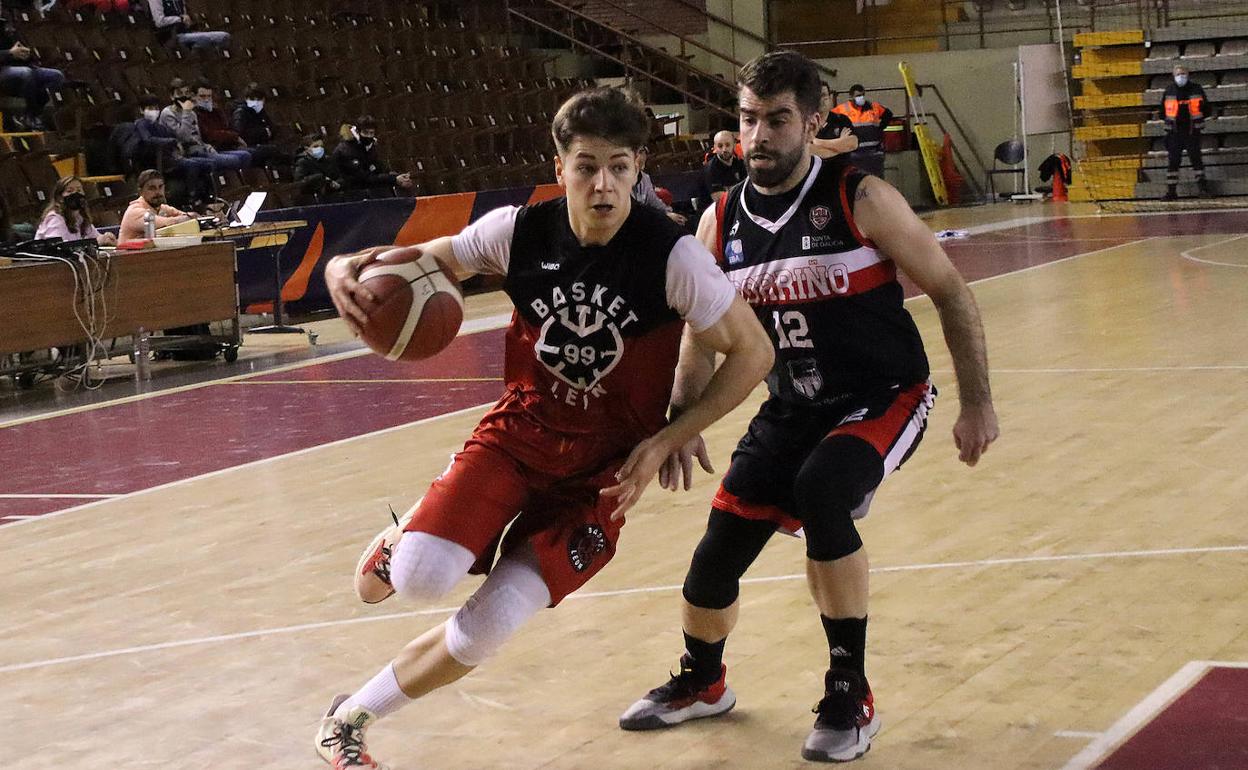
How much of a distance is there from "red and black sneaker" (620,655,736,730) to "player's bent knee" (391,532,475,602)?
74cm

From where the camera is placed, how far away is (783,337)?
13.6ft

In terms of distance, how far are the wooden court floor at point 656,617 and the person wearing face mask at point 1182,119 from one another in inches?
692

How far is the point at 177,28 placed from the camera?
59.8ft

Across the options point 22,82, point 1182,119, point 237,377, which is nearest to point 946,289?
point 237,377

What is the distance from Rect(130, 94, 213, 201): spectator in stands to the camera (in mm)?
15352

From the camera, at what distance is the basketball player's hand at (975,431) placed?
4.04 meters

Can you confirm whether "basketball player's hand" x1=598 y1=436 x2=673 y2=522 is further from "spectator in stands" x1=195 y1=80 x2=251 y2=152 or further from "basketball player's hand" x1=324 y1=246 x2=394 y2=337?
"spectator in stands" x1=195 y1=80 x2=251 y2=152

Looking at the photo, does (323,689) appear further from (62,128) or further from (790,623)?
(62,128)

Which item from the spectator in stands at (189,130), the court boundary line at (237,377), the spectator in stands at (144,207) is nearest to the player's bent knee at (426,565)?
the court boundary line at (237,377)

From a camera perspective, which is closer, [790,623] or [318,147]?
[790,623]

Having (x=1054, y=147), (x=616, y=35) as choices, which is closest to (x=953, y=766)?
(x=616, y=35)

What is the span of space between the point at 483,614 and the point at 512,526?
1.15 feet

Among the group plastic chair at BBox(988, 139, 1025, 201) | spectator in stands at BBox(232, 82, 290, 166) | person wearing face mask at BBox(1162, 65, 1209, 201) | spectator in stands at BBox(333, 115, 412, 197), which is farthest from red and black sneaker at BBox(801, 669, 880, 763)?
plastic chair at BBox(988, 139, 1025, 201)

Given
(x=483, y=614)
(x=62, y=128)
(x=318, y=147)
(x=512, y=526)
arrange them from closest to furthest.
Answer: (x=483, y=614)
(x=512, y=526)
(x=62, y=128)
(x=318, y=147)
